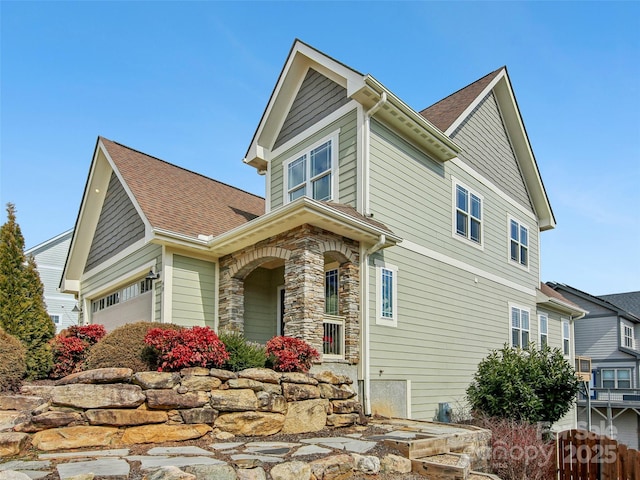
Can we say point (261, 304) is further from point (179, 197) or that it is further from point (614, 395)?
point (614, 395)

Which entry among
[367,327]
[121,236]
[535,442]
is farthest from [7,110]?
[535,442]

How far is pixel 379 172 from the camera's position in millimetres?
Result: 11195

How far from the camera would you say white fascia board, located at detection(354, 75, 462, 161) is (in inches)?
420

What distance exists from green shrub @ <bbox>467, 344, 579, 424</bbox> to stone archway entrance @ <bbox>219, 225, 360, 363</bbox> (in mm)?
3070

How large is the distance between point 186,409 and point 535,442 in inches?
220

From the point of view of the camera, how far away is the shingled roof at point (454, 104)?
45.6 feet

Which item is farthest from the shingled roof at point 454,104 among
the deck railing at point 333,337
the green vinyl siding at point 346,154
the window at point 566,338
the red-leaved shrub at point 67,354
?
the window at point 566,338

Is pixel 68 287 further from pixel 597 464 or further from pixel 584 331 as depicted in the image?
pixel 584 331

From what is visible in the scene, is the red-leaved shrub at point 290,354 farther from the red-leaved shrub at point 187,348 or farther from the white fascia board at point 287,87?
the white fascia board at point 287,87

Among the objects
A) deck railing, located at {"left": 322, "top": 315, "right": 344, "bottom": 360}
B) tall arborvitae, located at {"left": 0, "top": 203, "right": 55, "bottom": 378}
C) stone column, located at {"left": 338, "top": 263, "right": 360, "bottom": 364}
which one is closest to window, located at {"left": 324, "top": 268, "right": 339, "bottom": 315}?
stone column, located at {"left": 338, "top": 263, "right": 360, "bottom": 364}

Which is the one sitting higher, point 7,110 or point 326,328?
point 7,110

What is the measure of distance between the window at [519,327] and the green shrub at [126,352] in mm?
11868

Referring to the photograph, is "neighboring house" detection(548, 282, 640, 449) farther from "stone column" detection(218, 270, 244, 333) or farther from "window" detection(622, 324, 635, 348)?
"stone column" detection(218, 270, 244, 333)

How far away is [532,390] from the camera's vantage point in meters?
10.2
